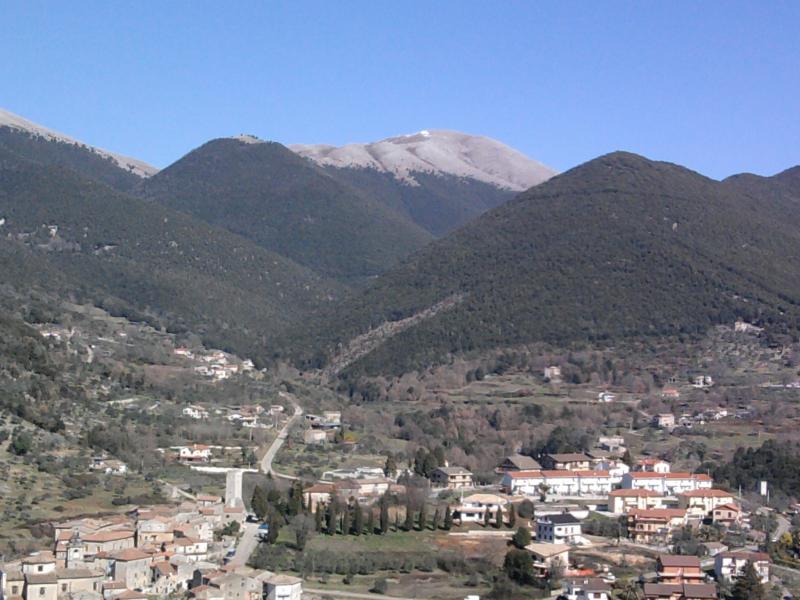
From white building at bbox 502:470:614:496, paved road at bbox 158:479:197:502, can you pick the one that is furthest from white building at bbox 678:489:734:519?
paved road at bbox 158:479:197:502

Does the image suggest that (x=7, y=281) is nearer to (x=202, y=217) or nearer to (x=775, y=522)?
(x=775, y=522)

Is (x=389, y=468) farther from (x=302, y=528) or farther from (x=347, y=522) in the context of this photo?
(x=302, y=528)

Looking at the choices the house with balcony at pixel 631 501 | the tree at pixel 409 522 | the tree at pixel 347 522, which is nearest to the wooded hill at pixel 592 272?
the house with balcony at pixel 631 501

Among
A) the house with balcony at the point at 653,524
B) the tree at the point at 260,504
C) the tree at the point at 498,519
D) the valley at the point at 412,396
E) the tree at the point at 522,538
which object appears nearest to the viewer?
the valley at the point at 412,396

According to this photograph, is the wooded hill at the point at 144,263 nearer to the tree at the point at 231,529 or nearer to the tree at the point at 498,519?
the tree at the point at 231,529

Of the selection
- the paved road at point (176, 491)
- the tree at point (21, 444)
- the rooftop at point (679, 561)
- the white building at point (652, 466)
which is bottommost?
the rooftop at point (679, 561)

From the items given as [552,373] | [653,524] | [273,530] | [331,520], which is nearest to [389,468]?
[331,520]
